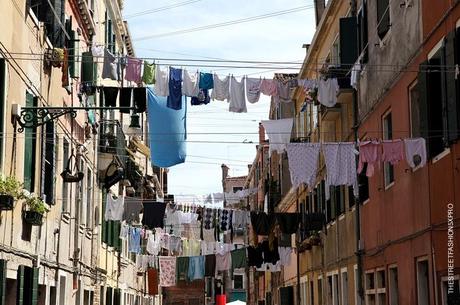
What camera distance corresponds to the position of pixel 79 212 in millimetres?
22250

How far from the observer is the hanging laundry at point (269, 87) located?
56.6ft

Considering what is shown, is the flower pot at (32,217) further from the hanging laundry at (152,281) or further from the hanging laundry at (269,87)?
the hanging laundry at (152,281)

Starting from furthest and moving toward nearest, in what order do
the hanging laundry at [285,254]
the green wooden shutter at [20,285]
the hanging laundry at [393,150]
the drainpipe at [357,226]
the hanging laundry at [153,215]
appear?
the hanging laundry at [285,254], the hanging laundry at [153,215], the drainpipe at [357,226], the hanging laundry at [393,150], the green wooden shutter at [20,285]

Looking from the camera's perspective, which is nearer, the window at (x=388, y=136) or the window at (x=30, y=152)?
the window at (x=30, y=152)

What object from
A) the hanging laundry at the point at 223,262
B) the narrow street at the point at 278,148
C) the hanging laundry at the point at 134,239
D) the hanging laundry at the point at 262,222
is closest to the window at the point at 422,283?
the narrow street at the point at 278,148

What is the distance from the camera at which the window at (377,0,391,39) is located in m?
18.1

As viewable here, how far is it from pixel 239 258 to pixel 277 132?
63.5 ft

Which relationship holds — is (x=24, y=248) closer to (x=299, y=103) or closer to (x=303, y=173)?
(x=303, y=173)

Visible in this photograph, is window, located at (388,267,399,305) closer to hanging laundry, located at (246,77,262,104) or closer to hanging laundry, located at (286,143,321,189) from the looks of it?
hanging laundry, located at (286,143,321,189)

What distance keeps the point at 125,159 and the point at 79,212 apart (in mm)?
8419

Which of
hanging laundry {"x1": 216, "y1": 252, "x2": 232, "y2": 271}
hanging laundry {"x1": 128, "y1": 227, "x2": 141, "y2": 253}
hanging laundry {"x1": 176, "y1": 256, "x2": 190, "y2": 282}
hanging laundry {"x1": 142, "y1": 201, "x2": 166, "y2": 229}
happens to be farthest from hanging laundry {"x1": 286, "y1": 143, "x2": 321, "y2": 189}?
hanging laundry {"x1": 176, "y1": 256, "x2": 190, "y2": 282}

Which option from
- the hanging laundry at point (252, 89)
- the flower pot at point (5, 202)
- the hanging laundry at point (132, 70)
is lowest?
the flower pot at point (5, 202)

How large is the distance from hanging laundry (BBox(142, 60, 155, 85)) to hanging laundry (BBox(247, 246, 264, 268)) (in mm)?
21948

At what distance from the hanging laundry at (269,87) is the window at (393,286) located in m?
4.48
